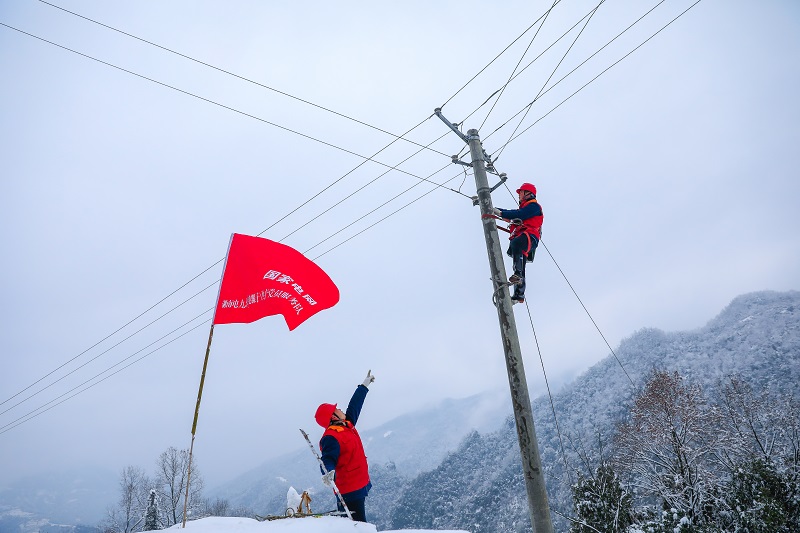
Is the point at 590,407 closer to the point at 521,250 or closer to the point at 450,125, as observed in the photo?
the point at 521,250

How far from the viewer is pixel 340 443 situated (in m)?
5.62

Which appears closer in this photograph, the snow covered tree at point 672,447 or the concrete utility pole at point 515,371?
the concrete utility pole at point 515,371

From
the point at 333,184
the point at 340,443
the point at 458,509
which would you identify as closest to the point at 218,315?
the point at 340,443

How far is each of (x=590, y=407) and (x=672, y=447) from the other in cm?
10542

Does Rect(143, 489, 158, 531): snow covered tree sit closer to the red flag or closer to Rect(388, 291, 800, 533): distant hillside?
the red flag

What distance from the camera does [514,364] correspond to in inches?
214

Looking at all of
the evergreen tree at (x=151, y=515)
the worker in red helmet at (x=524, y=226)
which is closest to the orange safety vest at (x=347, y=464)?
the worker in red helmet at (x=524, y=226)

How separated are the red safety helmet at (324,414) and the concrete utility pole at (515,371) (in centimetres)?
257

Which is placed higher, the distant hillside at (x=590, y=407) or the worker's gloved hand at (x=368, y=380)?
the worker's gloved hand at (x=368, y=380)

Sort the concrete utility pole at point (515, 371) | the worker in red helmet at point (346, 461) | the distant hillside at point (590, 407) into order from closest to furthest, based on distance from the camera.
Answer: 1. the concrete utility pole at point (515, 371)
2. the worker in red helmet at point (346, 461)
3. the distant hillside at point (590, 407)

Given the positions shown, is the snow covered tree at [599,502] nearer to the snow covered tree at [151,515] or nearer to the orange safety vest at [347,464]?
the orange safety vest at [347,464]

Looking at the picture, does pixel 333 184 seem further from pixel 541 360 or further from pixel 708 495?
pixel 708 495

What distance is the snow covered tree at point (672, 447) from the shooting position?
26.7m

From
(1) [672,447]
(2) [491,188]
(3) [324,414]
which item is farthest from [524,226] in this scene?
(1) [672,447]
